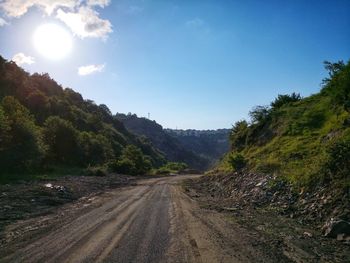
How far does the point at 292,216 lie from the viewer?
46.4 feet

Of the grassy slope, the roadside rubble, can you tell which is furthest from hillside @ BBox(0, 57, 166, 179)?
the grassy slope

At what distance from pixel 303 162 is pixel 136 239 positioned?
1176 centimetres

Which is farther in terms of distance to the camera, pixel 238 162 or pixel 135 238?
pixel 238 162

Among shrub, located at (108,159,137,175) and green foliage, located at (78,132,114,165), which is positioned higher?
green foliage, located at (78,132,114,165)

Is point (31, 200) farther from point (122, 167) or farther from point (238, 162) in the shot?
point (122, 167)

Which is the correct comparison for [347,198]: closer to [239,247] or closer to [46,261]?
[239,247]

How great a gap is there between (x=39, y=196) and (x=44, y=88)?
9433cm

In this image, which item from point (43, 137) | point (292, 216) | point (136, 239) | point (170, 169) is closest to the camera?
point (136, 239)

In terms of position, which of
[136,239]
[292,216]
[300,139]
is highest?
[300,139]

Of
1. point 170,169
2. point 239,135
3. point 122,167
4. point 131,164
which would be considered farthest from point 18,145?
point 170,169

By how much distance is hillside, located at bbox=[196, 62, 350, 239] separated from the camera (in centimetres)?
1341

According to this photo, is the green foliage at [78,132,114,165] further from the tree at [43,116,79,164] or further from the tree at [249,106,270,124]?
the tree at [249,106,270,124]

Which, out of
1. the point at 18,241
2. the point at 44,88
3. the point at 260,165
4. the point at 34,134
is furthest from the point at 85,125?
the point at 18,241

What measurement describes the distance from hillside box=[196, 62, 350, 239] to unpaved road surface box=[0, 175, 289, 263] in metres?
3.04
